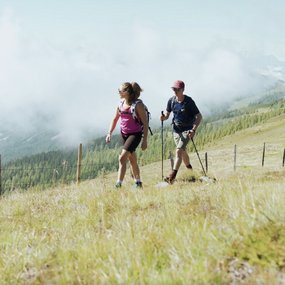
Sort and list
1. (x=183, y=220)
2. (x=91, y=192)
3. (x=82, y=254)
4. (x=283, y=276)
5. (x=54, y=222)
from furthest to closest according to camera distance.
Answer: (x=91, y=192) < (x=54, y=222) < (x=183, y=220) < (x=82, y=254) < (x=283, y=276)

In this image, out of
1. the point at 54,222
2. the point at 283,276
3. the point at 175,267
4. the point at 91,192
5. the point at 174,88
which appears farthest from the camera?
the point at 174,88

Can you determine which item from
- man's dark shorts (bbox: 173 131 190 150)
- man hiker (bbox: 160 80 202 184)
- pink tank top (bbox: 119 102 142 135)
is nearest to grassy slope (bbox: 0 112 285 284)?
pink tank top (bbox: 119 102 142 135)

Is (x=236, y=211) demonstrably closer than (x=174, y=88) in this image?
Yes

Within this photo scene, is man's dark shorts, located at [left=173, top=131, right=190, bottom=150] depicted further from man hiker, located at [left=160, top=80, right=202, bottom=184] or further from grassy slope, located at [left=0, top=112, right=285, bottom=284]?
grassy slope, located at [left=0, top=112, right=285, bottom=284]

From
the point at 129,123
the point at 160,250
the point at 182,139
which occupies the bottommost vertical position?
the point at 160,250

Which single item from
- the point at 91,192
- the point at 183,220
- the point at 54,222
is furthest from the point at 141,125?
the point at 183,220

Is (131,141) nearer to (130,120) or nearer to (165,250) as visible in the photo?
(130,120)

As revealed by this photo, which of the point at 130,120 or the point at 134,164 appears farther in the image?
the point at 134,164

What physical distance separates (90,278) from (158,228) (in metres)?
1.07

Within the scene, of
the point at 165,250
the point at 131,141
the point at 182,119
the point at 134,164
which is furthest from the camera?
the point at 182,119

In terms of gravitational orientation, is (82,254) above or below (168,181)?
above

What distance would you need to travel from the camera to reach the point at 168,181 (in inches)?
445

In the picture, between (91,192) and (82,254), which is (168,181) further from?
(82,254)

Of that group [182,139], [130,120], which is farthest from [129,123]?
[182,139]
